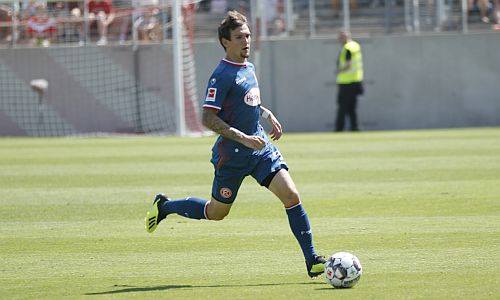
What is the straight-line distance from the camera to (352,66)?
25312mm

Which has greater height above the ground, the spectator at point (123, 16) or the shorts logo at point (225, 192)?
the spectator at point (123, 16)

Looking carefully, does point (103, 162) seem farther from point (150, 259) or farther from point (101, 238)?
point (150, 259)

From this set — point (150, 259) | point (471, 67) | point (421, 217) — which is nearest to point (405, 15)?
point (471, 67)

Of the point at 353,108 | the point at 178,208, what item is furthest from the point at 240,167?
the point at 353,108

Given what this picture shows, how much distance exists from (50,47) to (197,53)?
12.5 ft

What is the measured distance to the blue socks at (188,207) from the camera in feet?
29.6

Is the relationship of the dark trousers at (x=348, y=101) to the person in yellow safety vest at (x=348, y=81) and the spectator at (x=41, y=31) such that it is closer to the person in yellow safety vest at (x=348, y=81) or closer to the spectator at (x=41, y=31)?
the person in yellow safety vest at (x=348, y=81)

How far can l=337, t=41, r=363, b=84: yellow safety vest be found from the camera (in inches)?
988

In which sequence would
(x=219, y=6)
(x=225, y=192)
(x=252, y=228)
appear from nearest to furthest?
(x=225, y=192)
(x=252, y=228)
(x=219, y=6)

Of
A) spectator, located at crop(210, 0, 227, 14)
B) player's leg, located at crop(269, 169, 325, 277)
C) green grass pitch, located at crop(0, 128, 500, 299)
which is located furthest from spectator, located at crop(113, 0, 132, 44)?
player's leg, located at crop(269, 169, 325, 277)

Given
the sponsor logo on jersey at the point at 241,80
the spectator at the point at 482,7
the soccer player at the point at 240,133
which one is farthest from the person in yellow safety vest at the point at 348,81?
the sponsor logo on jersey at the point at 241,80

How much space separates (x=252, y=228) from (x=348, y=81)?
15071 millimetres

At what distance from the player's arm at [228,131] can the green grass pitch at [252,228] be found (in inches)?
41.5

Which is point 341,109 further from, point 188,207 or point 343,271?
point 343,271
